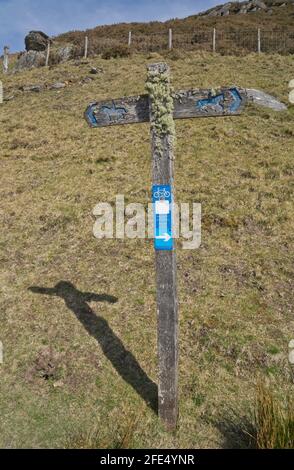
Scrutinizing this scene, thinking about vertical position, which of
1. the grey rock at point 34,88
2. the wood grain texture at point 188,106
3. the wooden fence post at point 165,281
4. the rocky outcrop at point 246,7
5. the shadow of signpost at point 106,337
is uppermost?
the rocky outcrop at point 246,7

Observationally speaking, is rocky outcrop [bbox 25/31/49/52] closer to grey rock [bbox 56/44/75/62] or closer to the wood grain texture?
grey rock [bbox 56/44/75/62]

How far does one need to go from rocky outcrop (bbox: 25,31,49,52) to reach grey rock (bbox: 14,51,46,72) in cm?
109

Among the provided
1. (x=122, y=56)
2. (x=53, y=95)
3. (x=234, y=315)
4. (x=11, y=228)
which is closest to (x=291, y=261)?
(x=234, y=315)

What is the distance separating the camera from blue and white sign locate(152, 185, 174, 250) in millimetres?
4711

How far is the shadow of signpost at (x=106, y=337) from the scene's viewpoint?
5.73 m

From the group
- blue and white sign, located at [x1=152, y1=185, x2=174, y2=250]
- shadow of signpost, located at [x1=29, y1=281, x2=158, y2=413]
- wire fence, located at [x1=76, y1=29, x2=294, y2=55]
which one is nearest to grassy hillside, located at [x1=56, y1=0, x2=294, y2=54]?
wire fence, located at [x1=76, y1=29, x2=294, y2=55]

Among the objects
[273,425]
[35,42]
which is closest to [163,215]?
[273,425]

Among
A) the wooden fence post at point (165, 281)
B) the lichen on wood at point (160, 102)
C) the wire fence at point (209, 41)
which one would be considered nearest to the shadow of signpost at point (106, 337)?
the wooden fence post at point (165, 281)

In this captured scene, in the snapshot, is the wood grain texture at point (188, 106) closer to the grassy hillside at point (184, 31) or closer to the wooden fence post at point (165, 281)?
the wooden fence post at point (165, 281)

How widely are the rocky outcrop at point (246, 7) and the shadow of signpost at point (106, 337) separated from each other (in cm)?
4630

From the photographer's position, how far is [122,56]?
30.2 m

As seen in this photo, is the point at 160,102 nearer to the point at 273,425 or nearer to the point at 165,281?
the point at 165,281

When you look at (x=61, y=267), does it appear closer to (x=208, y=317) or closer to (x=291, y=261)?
(x=208, y=317)

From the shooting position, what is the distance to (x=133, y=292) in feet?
25.4
